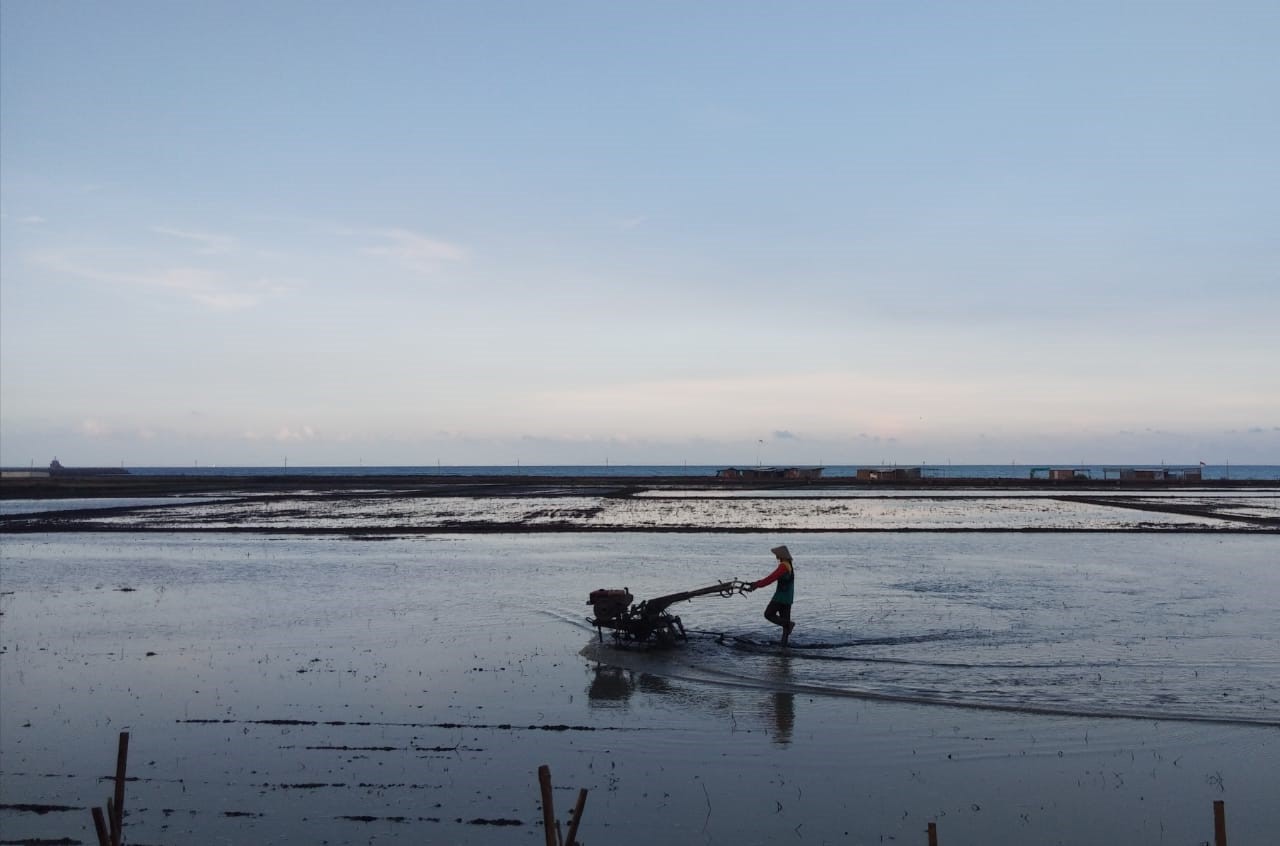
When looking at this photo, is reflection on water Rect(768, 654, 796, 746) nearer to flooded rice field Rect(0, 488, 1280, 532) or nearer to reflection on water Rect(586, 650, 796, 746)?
reflection on water Rect(586, 650, 796, 746)

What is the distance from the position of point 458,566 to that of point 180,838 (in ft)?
66.2

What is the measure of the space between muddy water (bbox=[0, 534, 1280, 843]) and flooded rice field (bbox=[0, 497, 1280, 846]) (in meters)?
0.05

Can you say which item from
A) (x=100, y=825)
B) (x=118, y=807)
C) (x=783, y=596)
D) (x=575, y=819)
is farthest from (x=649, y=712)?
(x=100, y=825)

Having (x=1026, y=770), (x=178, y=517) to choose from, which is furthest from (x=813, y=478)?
(x=1026, y=770)

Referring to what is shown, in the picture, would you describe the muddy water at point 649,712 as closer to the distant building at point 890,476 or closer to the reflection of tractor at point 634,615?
the reflection of tractor at point 634,615

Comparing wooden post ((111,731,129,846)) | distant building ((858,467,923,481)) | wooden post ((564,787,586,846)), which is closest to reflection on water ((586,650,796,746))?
wooden post ((564,787,586,846))

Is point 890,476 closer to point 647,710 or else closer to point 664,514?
point 664,514

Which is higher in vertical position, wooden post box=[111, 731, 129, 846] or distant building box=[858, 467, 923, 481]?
distant building box=[858, 467, 923, 481]

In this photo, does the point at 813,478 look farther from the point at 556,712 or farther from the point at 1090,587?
the point at 556,712

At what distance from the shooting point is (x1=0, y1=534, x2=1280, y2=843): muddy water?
29.6 ft

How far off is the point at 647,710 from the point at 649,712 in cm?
10

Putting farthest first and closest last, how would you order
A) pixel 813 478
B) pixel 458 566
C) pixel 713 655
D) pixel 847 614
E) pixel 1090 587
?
1. pixel 813 478
2. pixel 458 566
3. pixel 1090 587
4. pixel 847 614
5. pixel 713 655

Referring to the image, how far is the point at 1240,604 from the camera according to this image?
67.6 feet

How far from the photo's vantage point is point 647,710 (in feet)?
41.6
